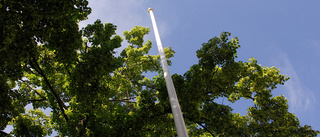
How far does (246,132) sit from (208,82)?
2.44 metres

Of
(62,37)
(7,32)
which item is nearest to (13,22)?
(7,32)

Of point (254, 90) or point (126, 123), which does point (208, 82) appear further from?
point (126, 123)

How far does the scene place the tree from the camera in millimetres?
5449

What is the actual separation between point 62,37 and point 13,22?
55.8 inches

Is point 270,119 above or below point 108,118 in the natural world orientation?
below

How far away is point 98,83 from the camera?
7152mm

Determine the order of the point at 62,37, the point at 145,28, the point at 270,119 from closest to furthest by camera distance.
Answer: the point at 62,37 → the point at 270,119 → the point at 145,28

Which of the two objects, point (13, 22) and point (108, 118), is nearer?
point (13, 22)

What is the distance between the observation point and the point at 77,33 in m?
6.48

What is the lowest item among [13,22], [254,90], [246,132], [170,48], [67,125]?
[246,132]

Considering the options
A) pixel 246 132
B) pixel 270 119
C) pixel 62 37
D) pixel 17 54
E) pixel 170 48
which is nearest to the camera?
pixel 17 54

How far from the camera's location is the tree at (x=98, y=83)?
5449 mm

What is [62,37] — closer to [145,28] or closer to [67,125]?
[67,125]

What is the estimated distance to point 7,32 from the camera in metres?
4.71
